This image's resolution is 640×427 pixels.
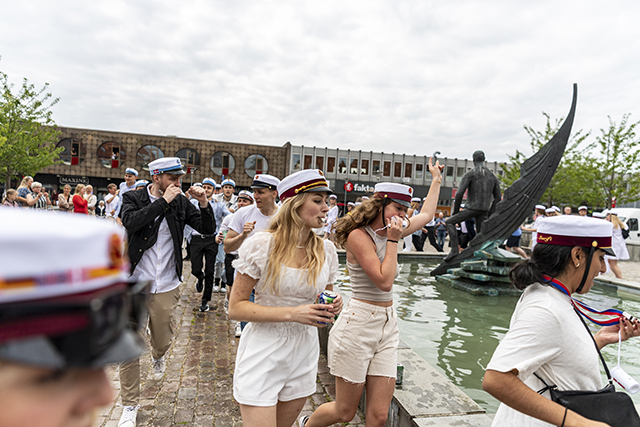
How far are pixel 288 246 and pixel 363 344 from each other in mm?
893

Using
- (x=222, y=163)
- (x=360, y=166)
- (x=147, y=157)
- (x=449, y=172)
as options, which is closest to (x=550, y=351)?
(x=222, y=163)

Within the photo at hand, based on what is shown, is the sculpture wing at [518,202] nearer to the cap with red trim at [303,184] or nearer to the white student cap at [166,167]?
the white student cap at [166,167]

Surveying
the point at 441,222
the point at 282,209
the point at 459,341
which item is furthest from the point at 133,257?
the point at 441,222

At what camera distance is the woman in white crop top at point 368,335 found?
2760mm

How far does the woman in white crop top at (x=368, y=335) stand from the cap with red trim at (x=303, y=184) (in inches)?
20.2

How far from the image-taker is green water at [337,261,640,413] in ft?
15.1

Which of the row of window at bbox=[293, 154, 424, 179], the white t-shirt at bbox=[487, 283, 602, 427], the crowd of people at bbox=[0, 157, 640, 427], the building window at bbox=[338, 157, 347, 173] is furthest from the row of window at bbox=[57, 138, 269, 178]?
the white t-shirt at bbox=[487, 283, 602, 427]

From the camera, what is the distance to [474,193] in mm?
9500

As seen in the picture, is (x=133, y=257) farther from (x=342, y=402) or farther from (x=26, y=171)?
(x=26, y=171)

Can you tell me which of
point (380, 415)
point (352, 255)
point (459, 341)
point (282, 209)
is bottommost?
point (459, 341)

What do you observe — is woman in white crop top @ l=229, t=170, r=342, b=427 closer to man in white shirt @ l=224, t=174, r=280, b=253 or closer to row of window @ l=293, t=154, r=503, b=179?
man in white shirt @ l=224, t=174, r=280, b=253

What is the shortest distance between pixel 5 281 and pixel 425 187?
51.8 m

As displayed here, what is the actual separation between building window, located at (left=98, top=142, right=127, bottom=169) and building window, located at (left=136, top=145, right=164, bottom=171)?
4.73 feet

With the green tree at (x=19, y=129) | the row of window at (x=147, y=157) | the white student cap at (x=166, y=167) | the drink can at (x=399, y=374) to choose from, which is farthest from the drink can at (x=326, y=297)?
the row of window at (x=147, y=157)
